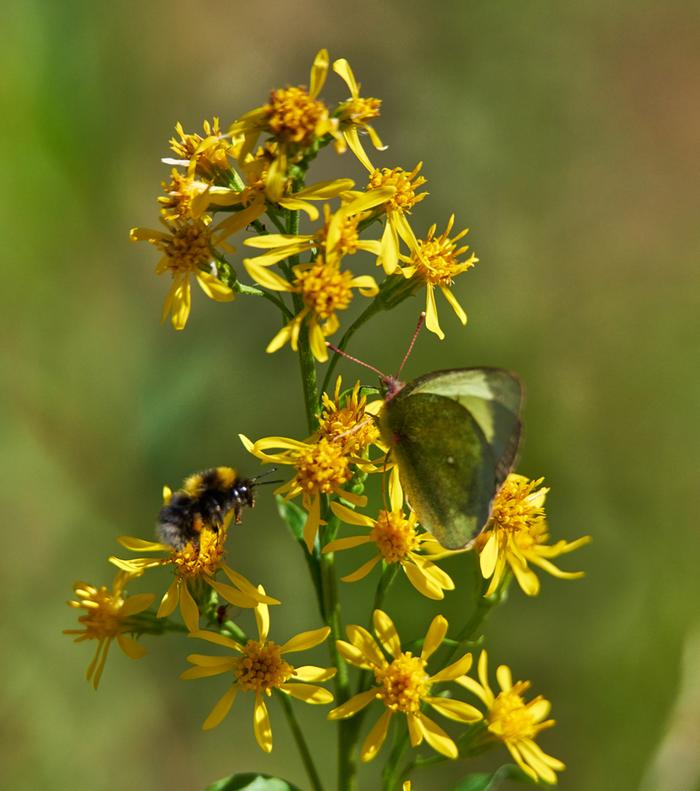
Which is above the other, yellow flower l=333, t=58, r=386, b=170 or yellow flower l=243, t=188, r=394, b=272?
yellow flower l=333, t=58, r=386, b=170

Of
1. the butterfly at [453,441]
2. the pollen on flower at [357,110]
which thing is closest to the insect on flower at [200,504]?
the butterfly at [453,441]

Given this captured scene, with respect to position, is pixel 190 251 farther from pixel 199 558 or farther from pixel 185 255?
pixel 199 558

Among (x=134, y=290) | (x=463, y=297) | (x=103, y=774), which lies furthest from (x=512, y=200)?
(x=103, y=774)

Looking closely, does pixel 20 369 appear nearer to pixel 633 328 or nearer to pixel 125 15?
pixel 125 15

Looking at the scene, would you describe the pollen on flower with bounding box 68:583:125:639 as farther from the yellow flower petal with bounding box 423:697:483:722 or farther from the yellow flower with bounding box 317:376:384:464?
the yellow flower petal with bounding box 423:697:483:722

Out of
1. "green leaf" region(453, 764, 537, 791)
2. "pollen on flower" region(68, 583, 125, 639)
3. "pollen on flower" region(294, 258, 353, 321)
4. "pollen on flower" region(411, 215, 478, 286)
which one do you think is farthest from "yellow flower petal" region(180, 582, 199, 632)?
"pollen on flower" region(411, 215, 478, 286)

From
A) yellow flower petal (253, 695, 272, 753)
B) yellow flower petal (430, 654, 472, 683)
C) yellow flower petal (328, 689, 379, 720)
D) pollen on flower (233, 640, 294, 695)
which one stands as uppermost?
pollen on flower (233, 640, 294, 695)
